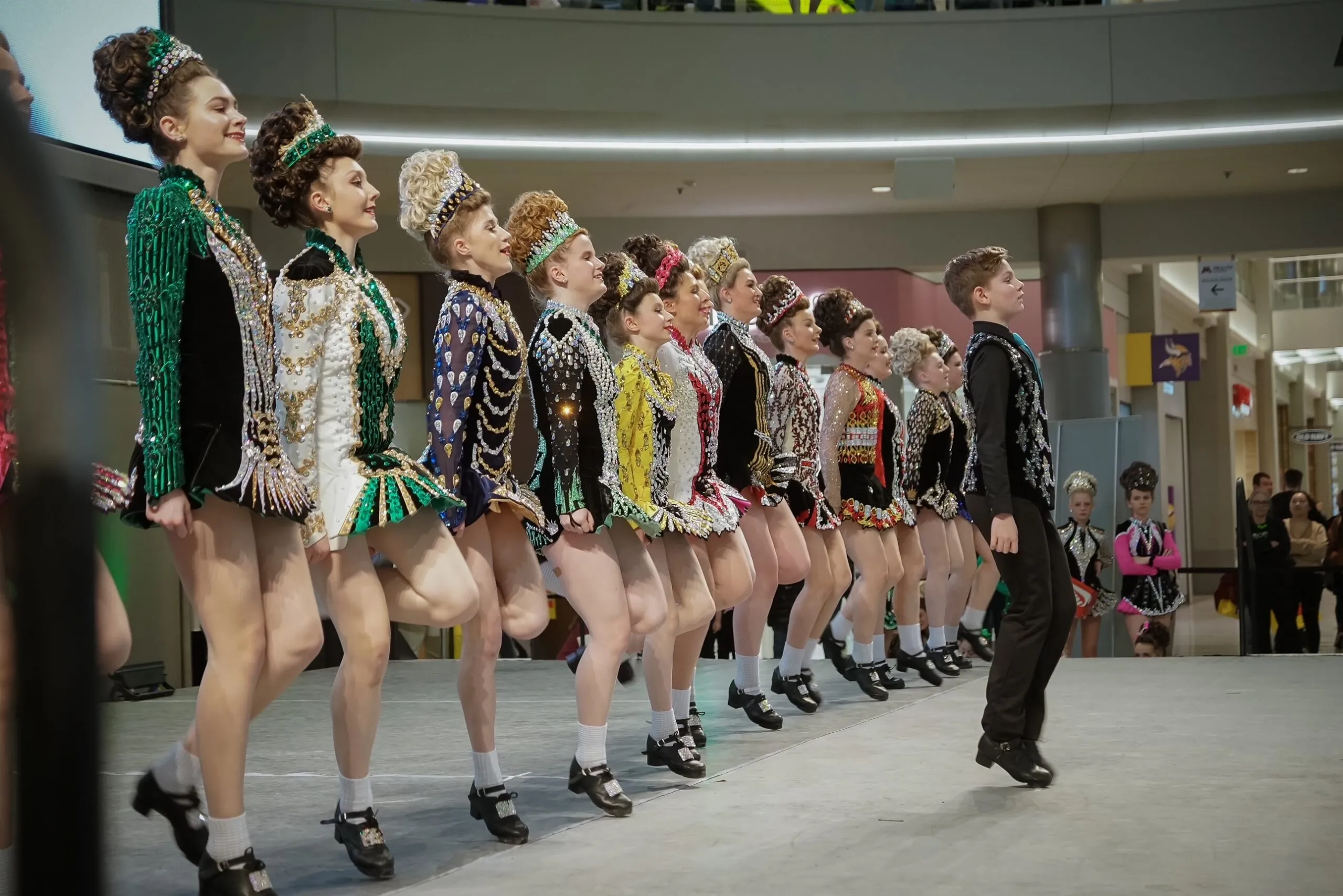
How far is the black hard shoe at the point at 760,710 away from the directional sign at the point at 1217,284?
9724mm

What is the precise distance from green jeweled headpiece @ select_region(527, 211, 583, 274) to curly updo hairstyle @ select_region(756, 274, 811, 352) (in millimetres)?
2228

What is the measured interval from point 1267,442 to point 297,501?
23.7 metres

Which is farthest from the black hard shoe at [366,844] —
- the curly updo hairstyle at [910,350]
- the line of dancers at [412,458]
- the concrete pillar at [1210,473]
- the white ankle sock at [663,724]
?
the concrete pillar at [1210,473]

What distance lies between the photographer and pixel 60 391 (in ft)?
2.51

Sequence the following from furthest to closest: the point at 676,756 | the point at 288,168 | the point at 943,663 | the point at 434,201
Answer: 1. the point at 943,663
2. the point at 676,756
3. the point at 434,201
4. the point at 288,168

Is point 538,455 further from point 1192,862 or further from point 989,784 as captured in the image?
point 1192,862

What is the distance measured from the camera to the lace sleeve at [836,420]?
6.60 meters

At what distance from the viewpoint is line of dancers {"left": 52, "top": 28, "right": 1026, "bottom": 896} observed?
109 inches

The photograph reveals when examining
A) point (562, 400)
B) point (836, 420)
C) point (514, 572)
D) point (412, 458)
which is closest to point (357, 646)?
point (514, 572)

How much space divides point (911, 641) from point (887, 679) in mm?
426

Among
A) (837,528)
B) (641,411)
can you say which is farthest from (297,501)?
(837,528)

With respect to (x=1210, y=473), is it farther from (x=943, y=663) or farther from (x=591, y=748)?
(x=591, y=748)

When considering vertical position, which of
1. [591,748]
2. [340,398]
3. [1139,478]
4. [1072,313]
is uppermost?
[1072,313]

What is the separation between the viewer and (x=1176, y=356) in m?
15.4
